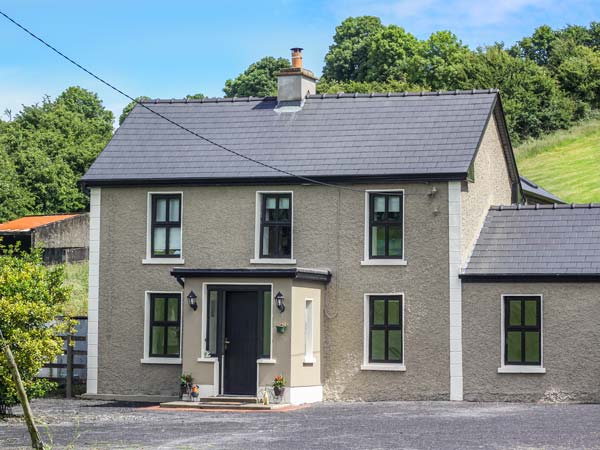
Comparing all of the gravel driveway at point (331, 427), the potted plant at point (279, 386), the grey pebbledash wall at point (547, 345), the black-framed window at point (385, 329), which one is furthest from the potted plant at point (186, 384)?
the grey pebbledash wall at point (547, 345)

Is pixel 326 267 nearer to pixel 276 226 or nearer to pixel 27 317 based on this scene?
pixel 276 226

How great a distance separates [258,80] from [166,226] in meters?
59.1

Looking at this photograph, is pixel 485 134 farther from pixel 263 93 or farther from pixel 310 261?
pixel 263 93

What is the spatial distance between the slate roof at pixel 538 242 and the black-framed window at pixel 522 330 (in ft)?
2.41

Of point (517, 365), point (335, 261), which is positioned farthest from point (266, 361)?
point (517, 365)

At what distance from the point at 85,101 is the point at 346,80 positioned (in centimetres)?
1969

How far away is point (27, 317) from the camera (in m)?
23.6

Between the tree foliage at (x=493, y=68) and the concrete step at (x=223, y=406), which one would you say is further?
the tree foliage at (x=493, y=68)

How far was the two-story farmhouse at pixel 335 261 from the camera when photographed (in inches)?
1093

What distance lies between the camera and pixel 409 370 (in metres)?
28.3

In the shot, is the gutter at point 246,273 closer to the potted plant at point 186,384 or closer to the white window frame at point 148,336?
the white window frame at point 148,336

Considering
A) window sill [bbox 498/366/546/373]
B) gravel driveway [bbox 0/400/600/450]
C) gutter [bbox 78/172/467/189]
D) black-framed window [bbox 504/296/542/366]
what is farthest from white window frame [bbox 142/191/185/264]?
window sill [bbox 498/366/546/373]

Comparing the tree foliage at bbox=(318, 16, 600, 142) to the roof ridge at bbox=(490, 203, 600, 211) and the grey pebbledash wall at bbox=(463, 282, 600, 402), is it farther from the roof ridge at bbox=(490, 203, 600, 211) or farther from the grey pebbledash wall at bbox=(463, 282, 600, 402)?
the grey pebbledash wall at bbox=(463, 282, 600, 402)

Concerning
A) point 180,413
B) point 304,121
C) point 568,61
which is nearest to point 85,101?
point 568,61
